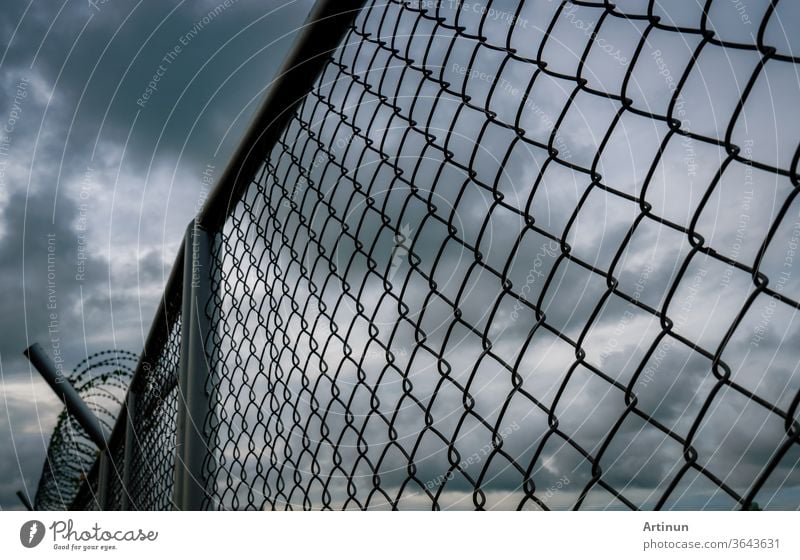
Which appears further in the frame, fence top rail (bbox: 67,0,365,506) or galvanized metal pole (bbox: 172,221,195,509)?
galvanized metal pole (bbox: 172,221,195,509)

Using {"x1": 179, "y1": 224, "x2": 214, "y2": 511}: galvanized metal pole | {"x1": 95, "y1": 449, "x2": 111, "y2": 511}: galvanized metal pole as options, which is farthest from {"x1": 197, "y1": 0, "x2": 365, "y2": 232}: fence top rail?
{"x1": 95, "y1": 449, "x2": 111, "y2": 511}: galvanized metal pole

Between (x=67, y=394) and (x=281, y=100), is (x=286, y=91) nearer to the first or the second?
(x=281, y=100)

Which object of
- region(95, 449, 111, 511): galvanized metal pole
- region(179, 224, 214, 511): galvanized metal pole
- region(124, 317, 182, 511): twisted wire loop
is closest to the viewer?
region(179, 224, 214, 511): galvanized metal pole

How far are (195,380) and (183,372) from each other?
7 cm

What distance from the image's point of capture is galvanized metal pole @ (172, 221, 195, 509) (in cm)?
227

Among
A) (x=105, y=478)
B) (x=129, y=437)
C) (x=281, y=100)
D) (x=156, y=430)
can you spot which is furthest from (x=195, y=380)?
(x=105, y=478)

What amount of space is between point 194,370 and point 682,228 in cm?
205

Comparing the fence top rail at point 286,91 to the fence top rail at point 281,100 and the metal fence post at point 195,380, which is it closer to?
the fence top rail at point 281,100

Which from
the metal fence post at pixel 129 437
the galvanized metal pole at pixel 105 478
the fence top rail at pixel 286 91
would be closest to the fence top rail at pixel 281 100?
the fence top rail at pixel 286 91

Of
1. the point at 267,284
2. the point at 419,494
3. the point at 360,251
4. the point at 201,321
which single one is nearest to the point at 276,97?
the point at 267,284

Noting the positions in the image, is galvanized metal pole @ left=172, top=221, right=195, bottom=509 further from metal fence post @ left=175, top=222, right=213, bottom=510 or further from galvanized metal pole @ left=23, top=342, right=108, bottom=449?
galvanized metal pole @ left=23, top=342, right=108, bottom=449

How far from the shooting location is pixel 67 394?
4219 mm

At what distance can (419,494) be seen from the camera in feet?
3.65
